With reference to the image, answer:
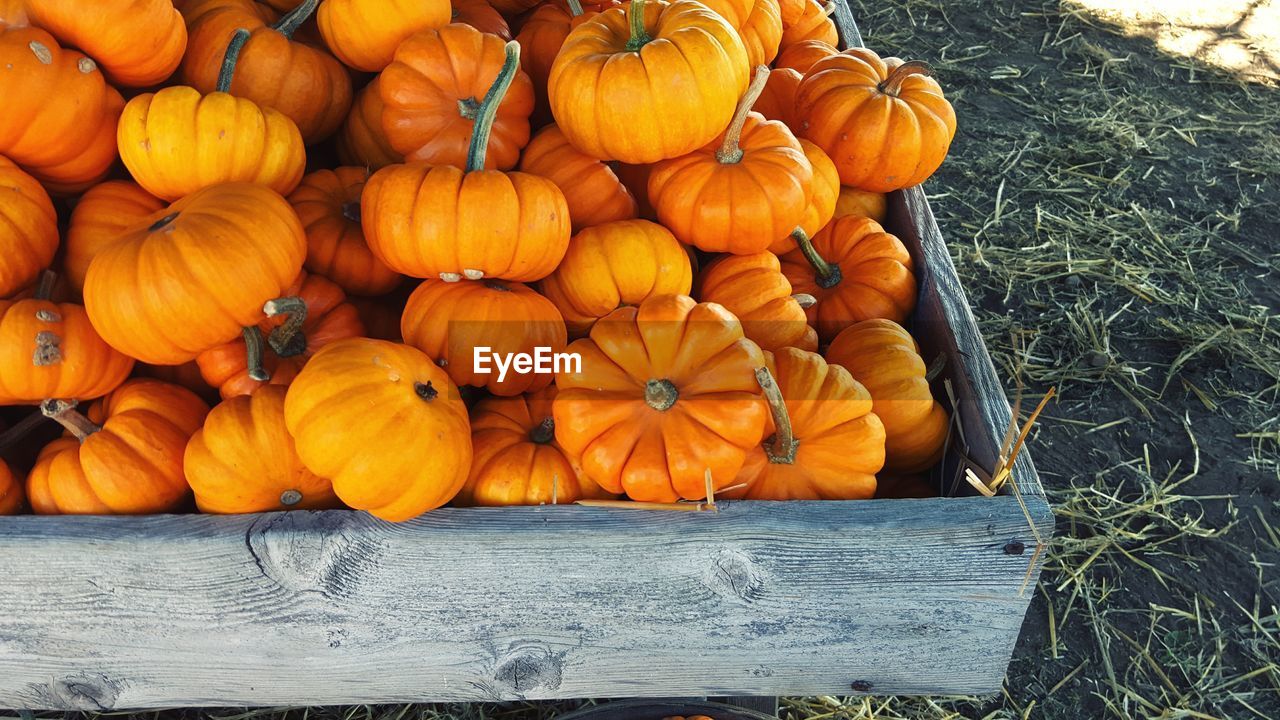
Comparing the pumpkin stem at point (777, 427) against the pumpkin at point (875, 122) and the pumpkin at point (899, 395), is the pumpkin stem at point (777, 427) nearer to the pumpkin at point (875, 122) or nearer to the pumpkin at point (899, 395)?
the pumpkin at point (899, 395)

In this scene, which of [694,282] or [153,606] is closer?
[153,606]

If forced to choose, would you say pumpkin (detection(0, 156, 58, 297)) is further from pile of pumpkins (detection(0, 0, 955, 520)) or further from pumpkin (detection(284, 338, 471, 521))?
pumpkin (detection(284, 338, 471, 521))

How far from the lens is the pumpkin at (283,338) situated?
Result: 1716 mm

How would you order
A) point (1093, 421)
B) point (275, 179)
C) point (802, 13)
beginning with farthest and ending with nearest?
1. point (1093, 421)
2. point (802, 13)
3. point (275, 179)

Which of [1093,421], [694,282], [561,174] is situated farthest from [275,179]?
[1093,421]

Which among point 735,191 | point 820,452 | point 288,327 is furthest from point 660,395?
point 288,327

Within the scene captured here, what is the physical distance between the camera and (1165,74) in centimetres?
559

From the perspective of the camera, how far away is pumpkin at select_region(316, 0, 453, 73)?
2.11m

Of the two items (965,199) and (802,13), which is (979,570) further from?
(965,199)

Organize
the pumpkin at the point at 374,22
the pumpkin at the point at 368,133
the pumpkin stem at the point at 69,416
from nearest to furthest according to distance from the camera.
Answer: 1. the pumpkin stem at the point at 69,416
2. the pumpkin at the point at 374,22
3. the pumpkin at the point at 368,133

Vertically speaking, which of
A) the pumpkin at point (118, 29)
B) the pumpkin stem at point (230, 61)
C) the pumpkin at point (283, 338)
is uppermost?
the pumpkin at point (118, 29)

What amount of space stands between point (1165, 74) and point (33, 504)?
247 inches

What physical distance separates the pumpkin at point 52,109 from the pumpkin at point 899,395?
1692 mm

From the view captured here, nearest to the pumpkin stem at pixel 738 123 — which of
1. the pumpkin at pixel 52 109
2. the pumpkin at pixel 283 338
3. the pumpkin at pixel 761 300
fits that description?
the pumpkin at pixel 761 300
